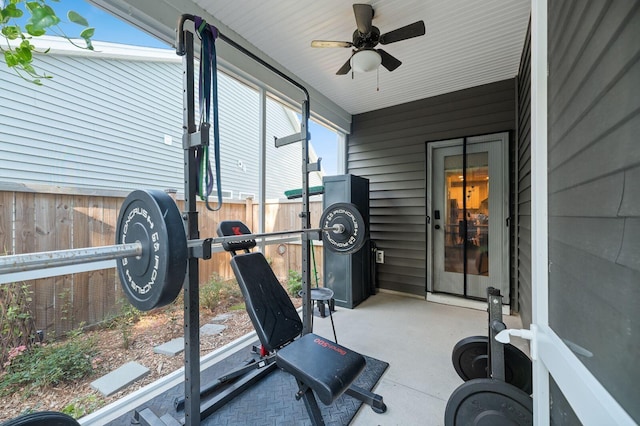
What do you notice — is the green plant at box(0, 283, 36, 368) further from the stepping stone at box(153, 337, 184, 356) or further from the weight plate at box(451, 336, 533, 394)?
the weight plate at box(451, 336, 533, 394)

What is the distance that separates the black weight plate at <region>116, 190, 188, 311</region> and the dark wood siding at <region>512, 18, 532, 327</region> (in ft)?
9.50

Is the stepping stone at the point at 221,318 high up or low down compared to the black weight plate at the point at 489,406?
down

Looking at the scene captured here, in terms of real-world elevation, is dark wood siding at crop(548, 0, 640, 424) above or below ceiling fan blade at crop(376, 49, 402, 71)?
below

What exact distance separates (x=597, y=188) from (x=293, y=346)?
157 cm

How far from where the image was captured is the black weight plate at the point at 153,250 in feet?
2.99

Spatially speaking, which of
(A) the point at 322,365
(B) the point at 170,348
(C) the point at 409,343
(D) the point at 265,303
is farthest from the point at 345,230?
(B) the point at 170,348

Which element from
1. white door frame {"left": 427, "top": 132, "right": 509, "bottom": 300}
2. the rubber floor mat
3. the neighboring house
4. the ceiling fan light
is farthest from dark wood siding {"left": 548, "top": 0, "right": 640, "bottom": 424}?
white door frame {"left": 427, "top": 132, "right": 509, "bottom": 300}

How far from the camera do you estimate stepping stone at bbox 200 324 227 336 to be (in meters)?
2.54

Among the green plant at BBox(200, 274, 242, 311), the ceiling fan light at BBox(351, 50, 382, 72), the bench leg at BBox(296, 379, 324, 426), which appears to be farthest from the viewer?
the green plant at BBox(200, 274, 242, 311)

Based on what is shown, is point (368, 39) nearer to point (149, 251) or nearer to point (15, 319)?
point (149, 251)

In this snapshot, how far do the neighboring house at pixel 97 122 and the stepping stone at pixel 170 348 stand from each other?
1318mm

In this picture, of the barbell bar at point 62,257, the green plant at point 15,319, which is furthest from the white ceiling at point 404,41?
the green plant at point 15,319

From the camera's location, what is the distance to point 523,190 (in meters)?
2.79

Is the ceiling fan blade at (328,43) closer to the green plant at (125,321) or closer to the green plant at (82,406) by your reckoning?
the green plant at (125,321)
